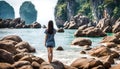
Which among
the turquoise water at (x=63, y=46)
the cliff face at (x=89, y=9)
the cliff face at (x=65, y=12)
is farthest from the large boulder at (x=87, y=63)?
the cliff face at (x=65, y=12)

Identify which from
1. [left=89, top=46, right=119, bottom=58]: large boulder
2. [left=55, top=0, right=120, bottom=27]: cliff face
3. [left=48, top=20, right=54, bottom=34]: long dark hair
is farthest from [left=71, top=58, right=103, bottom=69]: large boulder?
[left=55, top=0, right=120, bottom=27]: cliff face

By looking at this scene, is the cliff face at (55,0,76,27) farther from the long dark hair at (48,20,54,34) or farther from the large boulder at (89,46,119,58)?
the long dark hair at (48,20,54,34)

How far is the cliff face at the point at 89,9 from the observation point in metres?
89.9

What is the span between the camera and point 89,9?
123 m

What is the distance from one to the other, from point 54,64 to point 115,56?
25.3 ft

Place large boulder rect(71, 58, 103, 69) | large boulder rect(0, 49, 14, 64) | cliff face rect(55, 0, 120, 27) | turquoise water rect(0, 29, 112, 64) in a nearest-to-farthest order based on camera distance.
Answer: large boulder rect(0, 49, 14, 64), large boulder rect(71, 58, 103, 69), turquoise water rect(0, 29, 112, 64), cliff face rect(55, 0, 120, 27)

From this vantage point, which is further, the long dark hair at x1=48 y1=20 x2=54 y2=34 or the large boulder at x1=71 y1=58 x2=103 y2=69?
the large boulder at x1=71 y1=58 x2=103 y2=69

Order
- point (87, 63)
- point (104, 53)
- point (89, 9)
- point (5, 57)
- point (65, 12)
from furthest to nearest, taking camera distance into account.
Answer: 1. point (65, 12)
2. point (89, 9)
3. point (104, 53)
4. point (87, 63)
5. point (5, 57)

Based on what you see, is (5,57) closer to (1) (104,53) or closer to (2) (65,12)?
(1) (104,53)

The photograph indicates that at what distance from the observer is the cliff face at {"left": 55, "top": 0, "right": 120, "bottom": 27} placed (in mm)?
89938

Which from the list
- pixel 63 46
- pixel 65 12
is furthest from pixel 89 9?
pixel 63 46

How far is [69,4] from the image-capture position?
5064 inches

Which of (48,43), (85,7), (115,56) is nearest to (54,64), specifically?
(48,43)

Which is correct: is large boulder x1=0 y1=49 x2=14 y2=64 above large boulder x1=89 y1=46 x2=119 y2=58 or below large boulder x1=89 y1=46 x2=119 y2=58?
above
